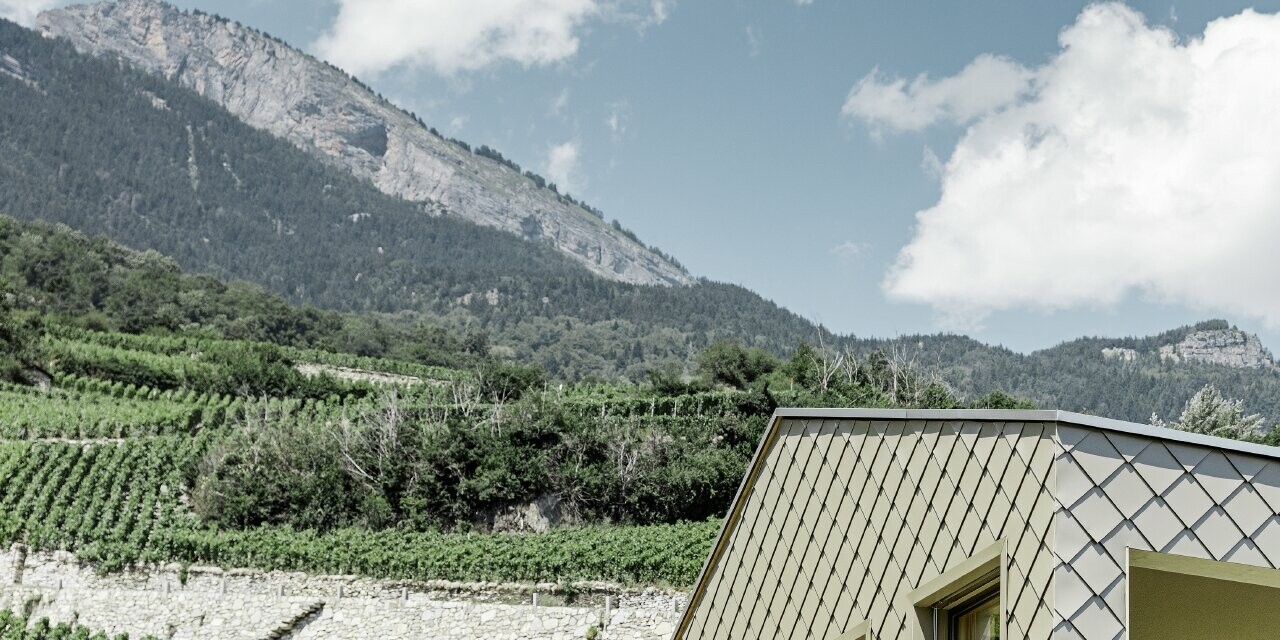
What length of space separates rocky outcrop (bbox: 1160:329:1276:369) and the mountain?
11cm

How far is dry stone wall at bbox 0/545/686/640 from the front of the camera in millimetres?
26047

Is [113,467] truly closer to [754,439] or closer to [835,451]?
[754,439]

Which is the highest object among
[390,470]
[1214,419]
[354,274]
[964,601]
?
[354,274]

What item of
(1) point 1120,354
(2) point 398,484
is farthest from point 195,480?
(1) point 1120,354

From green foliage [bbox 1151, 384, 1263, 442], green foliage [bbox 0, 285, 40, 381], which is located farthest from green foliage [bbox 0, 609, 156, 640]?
green foliage [bbox 1151, 384, 1263, 442]

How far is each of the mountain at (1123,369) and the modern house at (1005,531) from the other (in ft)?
285

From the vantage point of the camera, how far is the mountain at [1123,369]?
108062mm

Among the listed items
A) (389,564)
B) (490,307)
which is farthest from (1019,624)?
(490,307)

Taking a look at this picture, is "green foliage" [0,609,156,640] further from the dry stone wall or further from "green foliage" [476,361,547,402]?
"green foliage" [476,361,547,402]

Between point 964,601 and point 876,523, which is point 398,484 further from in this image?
point 964,601

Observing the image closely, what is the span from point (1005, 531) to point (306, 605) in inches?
859

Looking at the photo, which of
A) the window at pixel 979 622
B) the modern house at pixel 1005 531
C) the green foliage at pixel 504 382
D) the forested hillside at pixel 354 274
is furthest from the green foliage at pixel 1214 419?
the forested hillside at pixel 354 274

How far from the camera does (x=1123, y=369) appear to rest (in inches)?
4919

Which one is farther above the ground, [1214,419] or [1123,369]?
[1123,369]
